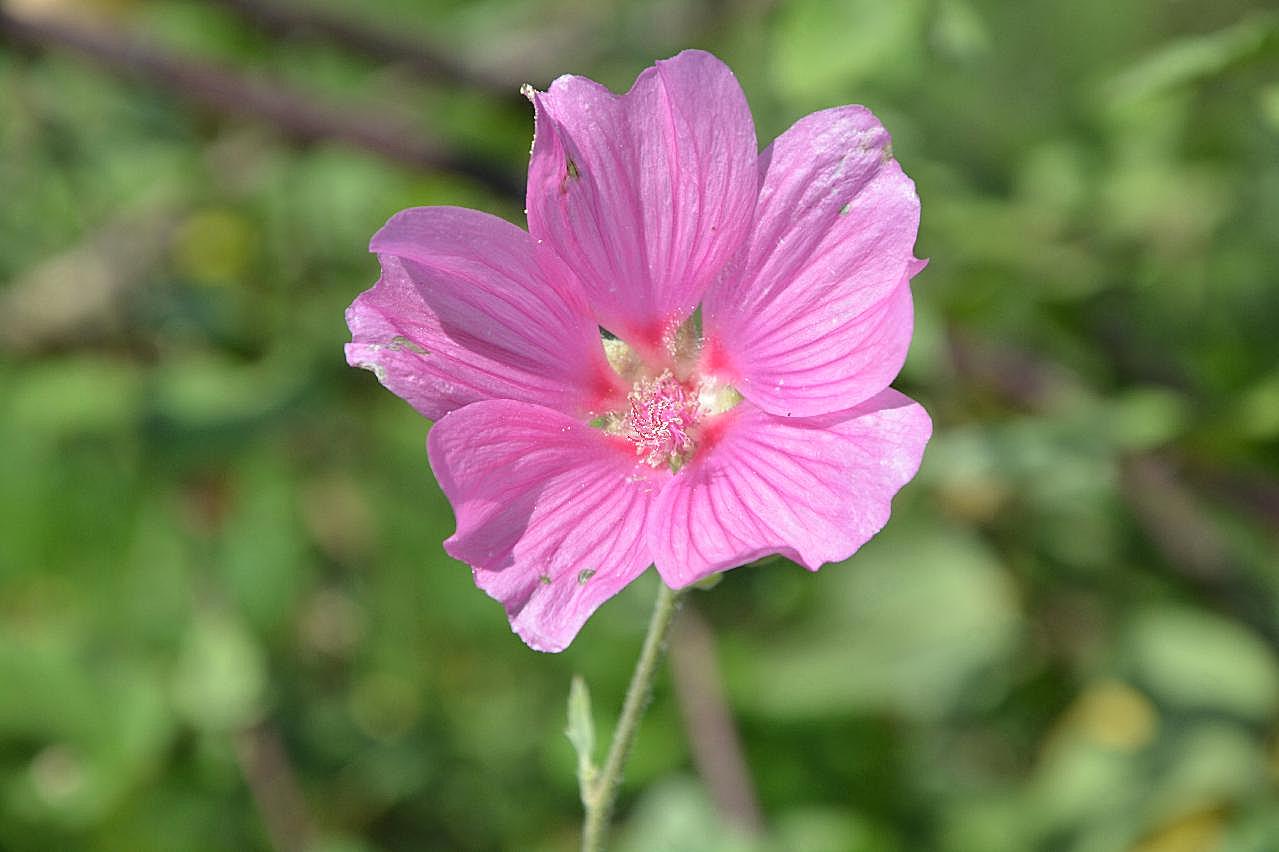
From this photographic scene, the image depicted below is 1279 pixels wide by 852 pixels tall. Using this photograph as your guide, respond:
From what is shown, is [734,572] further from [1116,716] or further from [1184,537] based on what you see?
[1184,537]

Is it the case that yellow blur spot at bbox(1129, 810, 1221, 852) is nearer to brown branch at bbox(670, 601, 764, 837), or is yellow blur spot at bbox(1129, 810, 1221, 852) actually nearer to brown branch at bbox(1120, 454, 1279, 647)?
brown branch at bbox(1120, 454, 1279, 647)

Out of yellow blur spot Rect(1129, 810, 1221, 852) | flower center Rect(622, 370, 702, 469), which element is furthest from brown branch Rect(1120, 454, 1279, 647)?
flower center Rect(622, 370, 702, 469)

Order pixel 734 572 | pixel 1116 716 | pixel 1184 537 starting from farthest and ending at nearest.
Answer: pixel 734 572, pixel 1116 716, pixel 1184 537

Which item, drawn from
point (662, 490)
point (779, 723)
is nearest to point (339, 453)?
point (779, 723)

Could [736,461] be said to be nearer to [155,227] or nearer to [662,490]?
[662,490]

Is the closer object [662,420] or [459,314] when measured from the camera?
[459,314]

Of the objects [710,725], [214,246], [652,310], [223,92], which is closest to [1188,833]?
[710,725]

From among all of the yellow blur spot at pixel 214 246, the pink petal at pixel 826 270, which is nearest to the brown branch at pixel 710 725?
the pink petal at pixel 826 270
